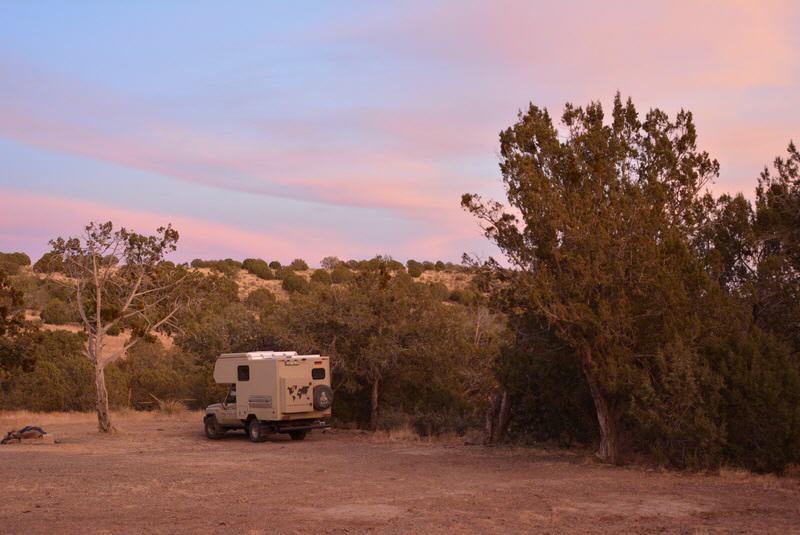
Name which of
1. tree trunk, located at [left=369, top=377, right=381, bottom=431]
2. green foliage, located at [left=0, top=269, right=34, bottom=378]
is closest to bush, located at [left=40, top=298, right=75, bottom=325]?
green foliage, located at [left=0, top=269, right=34, bottom=378]

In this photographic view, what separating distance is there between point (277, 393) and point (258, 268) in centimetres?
6544

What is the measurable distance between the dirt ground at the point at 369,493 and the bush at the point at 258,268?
2520 inches

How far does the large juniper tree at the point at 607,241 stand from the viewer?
17.0 meters

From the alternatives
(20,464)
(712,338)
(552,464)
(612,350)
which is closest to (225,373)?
(20,464)

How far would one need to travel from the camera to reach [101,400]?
2694 cm

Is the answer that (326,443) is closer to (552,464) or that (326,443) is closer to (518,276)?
(552,464)

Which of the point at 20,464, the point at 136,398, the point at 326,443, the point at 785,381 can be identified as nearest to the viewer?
the point at 785,381

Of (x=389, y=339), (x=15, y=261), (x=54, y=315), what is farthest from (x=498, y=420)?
(x=15, y=261)

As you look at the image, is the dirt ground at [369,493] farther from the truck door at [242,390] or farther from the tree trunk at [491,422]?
the truck door at [242,390]

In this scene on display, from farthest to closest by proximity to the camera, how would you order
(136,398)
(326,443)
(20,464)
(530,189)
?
1. (136,398)
2. (326,443)
3. (20,464)
4. (530,189)

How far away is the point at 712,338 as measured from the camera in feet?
56.2

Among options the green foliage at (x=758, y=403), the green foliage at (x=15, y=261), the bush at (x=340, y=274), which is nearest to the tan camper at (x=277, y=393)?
the green foliage at (x=758, y=403)

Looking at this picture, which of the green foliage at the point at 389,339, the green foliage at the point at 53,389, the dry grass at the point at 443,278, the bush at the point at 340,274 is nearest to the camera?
the green foliage at the point at 389,339

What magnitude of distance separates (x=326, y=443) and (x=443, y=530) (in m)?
14.5
